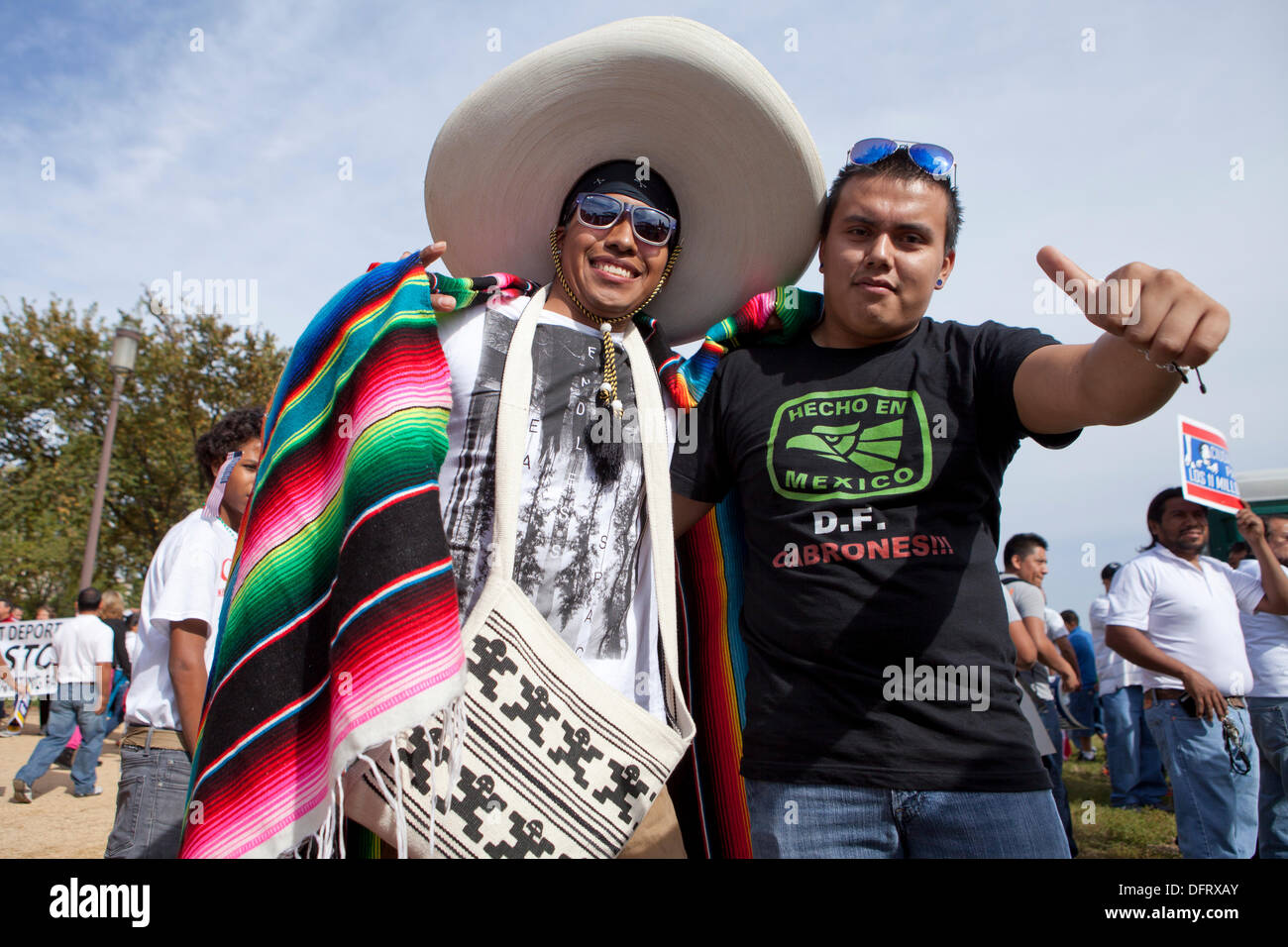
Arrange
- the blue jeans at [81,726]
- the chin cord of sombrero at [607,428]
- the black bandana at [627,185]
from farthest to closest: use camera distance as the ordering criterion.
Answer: the blue jeans at [81,726] < the black bandana at [627,185] < the chin cord of sombrero at [607,428]

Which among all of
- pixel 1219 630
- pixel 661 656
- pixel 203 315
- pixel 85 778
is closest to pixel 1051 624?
pixel 1219 630

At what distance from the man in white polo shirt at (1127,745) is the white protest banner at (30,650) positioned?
10419mm

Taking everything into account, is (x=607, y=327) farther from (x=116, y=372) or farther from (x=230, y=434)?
(x=116, y=372)

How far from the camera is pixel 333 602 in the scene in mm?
1727

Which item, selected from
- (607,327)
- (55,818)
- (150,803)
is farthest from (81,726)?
(607,327)

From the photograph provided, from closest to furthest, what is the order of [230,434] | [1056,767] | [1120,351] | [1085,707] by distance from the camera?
[1120,351] < [230,434] < [1056,767] < [1085,707]

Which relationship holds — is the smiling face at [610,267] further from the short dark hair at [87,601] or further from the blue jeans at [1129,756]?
the short dark hair at [87,601]

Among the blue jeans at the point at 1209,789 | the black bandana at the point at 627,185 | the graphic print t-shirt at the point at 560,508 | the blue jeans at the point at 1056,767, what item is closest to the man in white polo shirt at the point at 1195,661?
the blue jeans at the point at 1209,789

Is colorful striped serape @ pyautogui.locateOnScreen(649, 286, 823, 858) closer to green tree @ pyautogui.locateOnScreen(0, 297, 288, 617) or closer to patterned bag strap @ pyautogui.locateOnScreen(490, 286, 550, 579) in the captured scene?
patterned bag strap @ pyautogui.locateOnScreen(490, 286, 550, 579)

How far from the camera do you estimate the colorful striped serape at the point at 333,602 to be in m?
1.65

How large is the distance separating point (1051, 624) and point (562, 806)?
7612 mm

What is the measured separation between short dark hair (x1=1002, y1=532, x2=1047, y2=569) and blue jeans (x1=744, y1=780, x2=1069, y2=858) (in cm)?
545

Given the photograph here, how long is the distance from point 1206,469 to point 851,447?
371cm

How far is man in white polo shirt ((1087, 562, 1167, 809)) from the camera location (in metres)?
7.37
